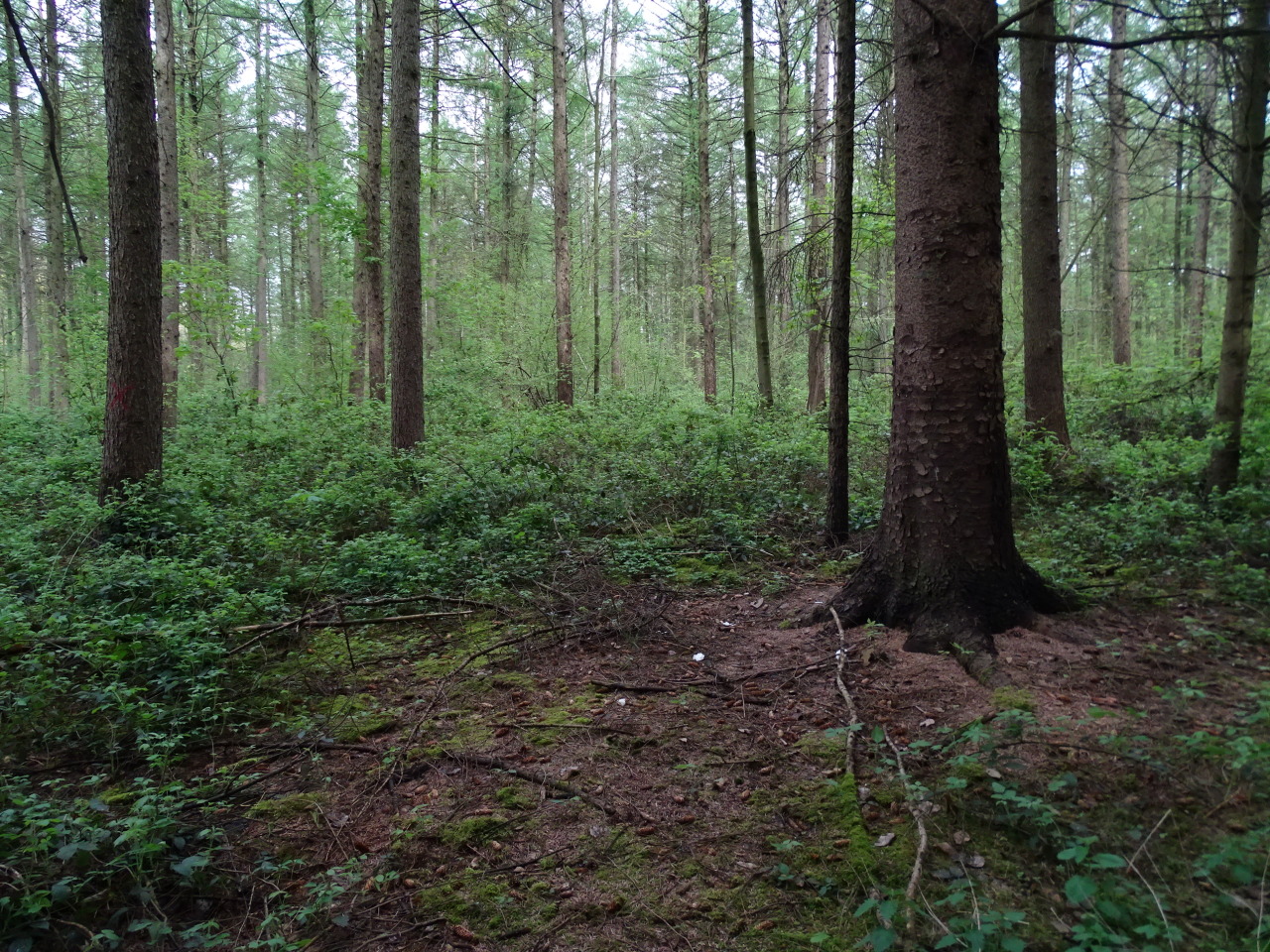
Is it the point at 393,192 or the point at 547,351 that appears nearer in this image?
the point at 393,192

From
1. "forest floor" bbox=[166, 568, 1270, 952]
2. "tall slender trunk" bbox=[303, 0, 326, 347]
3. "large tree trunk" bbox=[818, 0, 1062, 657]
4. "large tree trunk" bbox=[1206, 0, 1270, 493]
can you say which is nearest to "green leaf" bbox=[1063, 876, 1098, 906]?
"forest floor" bbox=[166, 568, 1270, 952]

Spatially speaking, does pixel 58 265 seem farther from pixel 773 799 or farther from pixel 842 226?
pixel 773 799

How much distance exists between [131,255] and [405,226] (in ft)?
11.5

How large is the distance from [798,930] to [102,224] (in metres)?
26.0

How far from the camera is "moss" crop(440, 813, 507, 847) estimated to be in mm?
2900

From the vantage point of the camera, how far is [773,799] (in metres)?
3.04

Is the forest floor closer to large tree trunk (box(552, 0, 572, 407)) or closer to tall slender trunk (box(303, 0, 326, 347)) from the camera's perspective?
large tree trunk (box(552, 0, 572, 407))

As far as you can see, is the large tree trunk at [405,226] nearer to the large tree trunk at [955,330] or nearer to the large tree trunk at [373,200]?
the large tree trunk at [373,200]

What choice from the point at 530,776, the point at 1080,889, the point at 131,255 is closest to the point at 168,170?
the point at 131,255

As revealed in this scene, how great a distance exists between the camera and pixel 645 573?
6.31 metres

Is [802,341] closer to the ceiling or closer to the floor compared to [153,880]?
closer to the ceiling

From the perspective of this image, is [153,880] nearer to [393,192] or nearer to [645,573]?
[645,573]

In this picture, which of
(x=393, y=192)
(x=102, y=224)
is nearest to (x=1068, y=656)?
(x=393, y=192)

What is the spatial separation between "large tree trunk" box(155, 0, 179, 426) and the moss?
12.3 meters
